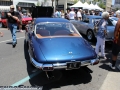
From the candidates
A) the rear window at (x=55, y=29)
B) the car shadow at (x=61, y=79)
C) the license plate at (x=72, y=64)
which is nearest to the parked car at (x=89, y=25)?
the rear window at (x=55, y=29)

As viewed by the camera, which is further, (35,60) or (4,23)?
(4,23)

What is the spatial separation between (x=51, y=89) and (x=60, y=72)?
3.26 ft

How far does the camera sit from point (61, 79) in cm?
446

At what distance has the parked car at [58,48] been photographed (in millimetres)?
4031

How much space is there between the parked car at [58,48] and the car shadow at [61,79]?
42 centimetres

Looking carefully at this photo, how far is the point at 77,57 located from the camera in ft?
13.6

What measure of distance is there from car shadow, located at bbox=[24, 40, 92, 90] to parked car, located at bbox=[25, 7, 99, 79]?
42 cm

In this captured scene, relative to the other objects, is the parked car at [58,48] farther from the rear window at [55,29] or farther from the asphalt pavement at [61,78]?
the asphalt pavement at [61,78]

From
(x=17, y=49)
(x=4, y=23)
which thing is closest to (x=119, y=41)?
(x=17, y=49)

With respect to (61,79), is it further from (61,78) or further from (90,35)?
(90,35)

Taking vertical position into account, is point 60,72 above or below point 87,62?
below

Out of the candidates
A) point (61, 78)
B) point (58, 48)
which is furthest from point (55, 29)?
point (61, 78)

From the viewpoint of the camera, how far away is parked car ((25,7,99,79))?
403 cm

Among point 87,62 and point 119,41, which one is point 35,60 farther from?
point 119,41
